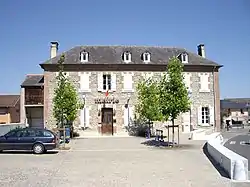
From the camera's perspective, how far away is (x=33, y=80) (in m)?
33.8

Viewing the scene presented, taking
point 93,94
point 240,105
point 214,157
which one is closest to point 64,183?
point 214,157

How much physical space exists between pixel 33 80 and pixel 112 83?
30.9ft

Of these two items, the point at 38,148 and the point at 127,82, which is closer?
the point at 38,148

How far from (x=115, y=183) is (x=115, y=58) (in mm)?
21643

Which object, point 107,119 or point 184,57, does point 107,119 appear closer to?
point 107,119

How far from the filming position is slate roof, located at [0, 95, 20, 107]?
42375mm

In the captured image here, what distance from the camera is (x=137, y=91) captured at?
29.0m

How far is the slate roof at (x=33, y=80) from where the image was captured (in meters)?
32.6

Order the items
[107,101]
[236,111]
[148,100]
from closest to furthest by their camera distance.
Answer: [148,100]
[107,101]
[236,111]

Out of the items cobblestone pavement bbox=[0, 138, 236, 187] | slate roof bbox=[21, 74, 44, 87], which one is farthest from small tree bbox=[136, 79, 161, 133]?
slate roof bbox=[21, 74, 44, 87]

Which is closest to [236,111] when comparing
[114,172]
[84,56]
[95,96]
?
[95,96]

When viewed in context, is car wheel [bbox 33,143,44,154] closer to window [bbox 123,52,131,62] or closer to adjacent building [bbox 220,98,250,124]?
window [bbox 123,52,131,62]

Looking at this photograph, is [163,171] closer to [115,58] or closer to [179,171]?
[179,171]

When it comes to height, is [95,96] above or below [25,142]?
above
